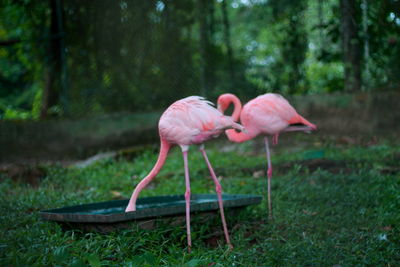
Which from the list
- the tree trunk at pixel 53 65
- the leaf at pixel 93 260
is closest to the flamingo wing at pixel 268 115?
the leaf at pixel 93 260

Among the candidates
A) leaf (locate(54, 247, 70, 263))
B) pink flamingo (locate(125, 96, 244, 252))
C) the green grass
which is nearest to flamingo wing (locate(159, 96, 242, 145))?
pink flamingo (locate(125, 96, 244, 252))

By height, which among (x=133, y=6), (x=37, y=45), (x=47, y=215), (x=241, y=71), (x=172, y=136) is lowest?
(x=47, y=215)

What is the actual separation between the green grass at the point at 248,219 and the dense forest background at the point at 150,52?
5.49ft

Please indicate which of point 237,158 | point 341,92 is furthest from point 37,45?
point 341,92

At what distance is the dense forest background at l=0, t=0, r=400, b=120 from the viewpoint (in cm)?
794

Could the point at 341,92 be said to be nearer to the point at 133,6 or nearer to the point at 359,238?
the point at 133,6

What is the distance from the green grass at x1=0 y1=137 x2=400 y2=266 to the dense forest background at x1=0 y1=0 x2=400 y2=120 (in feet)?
5.49

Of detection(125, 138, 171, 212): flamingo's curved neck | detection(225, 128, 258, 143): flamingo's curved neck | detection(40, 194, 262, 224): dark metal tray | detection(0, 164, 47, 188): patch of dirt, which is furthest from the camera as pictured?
detection(0, 164, 47, 188): patch of dirt

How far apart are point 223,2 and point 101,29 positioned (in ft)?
7.03

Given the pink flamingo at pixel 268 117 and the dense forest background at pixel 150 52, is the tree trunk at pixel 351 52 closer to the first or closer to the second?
the dense forest background at pixel 150 52

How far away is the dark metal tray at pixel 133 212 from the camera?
3223 millimetres

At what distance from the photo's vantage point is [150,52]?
27.0ft

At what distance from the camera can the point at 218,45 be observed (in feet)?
27.2

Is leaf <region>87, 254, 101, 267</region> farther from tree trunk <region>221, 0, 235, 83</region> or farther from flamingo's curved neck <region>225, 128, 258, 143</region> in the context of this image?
tree trunk <region>221, 0, 235, 83</region>
